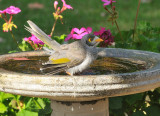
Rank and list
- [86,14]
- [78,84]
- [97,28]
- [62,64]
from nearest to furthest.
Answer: [78,84] → [62,64] → [97,28] → [86,14]

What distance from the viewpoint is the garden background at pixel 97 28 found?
10.9 feet

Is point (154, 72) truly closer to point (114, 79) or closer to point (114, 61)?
point (114, 79)

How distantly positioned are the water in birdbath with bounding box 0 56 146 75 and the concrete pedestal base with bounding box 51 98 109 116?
0.24m

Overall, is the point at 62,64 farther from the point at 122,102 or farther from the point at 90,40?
the point at 122,102

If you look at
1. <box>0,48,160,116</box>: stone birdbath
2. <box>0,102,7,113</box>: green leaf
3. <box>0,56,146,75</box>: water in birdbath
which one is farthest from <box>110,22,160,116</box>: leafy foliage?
<box>0,102,7,113</box>: green leaf

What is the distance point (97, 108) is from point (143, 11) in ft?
27.0

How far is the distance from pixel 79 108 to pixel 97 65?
1.71 ft

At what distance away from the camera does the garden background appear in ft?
10.9

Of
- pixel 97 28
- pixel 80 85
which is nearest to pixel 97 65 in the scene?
pixel 80 85

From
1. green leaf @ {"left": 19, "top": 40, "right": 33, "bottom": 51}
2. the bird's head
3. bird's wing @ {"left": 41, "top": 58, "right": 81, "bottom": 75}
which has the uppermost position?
green leaf @ {"left": 19, "top": 40, "right": 33, "bottom": 51}

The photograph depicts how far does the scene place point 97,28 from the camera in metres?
8.27

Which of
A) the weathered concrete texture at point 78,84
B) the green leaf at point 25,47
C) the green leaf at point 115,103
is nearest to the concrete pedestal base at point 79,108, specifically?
the weathered concrete texture at point 78,84

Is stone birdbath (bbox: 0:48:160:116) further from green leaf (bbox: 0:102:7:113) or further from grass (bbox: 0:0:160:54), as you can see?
grass (bbox: 0:0:160:54)

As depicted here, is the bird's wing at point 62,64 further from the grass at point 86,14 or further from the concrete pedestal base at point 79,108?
the grass at point 86,14
